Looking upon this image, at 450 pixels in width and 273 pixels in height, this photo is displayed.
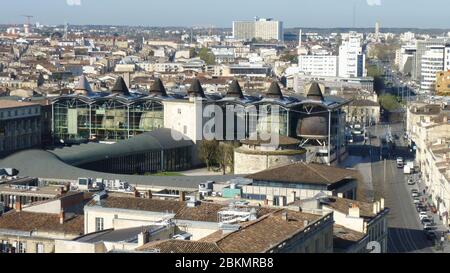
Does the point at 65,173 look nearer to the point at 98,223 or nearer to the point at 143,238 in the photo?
the point at 98,223

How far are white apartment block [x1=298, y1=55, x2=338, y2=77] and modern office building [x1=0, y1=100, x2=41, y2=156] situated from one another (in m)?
43.2

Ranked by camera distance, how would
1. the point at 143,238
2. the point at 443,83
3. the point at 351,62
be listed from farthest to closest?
1. the point at 351,62
2. the point at 443,83
3. the point at 143,238

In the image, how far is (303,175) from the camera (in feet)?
58.9

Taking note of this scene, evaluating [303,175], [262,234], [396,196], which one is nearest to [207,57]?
[396,196]

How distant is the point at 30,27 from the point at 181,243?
440 feet

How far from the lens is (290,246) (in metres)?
9.89

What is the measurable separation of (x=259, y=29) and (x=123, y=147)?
113 metres

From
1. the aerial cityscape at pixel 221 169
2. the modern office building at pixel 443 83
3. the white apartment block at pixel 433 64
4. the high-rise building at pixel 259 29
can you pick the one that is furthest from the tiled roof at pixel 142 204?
the high-rise building at pixel 259 29

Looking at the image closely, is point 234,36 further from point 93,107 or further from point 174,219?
point 174,219

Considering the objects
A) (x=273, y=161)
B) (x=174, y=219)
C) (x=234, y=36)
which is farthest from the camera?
(x=234, y=36)

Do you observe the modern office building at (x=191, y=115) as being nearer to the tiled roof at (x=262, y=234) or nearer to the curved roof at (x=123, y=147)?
the curved roof at (x=123, y=147)

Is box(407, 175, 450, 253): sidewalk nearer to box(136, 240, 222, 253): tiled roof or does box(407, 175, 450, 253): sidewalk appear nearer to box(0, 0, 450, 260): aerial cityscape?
box(0, 0, 450, 260): aerial cityscape
